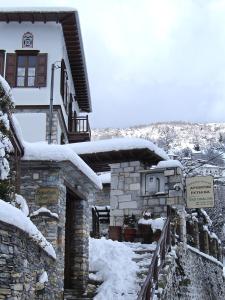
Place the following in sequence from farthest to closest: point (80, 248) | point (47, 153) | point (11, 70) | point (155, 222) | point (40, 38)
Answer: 1. point (40, 38)
2. point (11, 70)
3. point (155, 222)
4. point (80, 248)
5. point (47, 153)

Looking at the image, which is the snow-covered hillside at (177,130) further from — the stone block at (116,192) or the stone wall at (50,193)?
the stone wall at (50,193)

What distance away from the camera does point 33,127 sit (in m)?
20.1

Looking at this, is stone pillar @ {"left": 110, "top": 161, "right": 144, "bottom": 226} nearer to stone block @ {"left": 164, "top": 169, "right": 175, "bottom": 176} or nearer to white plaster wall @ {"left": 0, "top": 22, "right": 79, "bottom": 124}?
stone block @ {"left": 164, "top": 169, "right": 175, "bottom": 176}

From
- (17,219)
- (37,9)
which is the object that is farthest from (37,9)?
(17,219)

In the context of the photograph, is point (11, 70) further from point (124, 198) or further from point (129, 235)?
point (129, 235)

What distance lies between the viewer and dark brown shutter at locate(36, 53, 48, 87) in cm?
2050

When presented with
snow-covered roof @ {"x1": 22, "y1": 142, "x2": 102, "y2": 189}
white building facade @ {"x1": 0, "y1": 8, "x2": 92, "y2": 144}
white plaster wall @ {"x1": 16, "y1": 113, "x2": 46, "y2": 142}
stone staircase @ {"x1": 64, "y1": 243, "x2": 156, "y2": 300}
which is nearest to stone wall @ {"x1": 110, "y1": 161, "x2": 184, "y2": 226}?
stone staircase @ {"x1": 64, "y1": 243, "x2": 156, "y2": 300}

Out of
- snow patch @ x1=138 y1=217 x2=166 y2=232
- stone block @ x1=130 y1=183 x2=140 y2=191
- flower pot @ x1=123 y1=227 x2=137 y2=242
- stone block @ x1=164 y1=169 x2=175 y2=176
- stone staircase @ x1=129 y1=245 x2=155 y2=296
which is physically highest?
stone block @ x1=164 y1=169 x2=175 y2=176

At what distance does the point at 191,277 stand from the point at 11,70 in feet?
35.9

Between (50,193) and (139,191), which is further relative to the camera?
(139,191)

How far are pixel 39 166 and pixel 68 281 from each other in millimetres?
2798

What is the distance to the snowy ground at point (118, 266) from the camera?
32.6 ft

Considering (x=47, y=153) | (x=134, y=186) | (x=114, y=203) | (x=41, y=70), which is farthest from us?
(x=41, y=70)

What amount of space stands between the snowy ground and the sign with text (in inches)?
96.7
